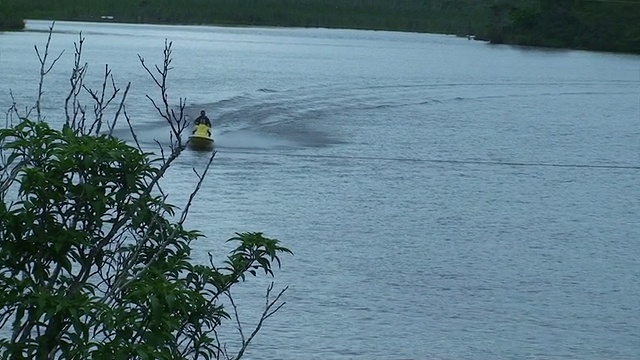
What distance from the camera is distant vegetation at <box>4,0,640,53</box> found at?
7500 centimetres

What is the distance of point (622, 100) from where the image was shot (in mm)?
42875

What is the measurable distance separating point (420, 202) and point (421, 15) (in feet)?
277

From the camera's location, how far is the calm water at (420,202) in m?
11.3

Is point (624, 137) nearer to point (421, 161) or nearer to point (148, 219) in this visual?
point (421, 161)

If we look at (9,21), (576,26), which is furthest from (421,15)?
(9,21)

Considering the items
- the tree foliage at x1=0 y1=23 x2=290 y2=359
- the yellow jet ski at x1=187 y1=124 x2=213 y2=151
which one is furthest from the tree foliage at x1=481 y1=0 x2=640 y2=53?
the tree foliage at x1=0 y1=23 x2=290 y2=359

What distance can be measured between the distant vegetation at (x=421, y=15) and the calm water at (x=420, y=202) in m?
28.9

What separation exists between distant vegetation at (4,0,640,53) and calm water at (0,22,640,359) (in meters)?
28.9

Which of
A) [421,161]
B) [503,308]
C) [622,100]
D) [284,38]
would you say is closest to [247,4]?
[284,38]

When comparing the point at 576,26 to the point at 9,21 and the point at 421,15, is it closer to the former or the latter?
the point at 421,15

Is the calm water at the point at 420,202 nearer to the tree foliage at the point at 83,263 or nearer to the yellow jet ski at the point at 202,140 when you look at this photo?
the yellow jet ski at the point at 202,140

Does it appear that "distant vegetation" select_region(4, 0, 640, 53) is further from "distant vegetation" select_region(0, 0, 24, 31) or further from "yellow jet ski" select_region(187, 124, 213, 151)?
"yellow jet ski" select_region(187, 124, 213, 151)

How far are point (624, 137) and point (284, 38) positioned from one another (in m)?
51.4

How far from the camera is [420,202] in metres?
18.7
